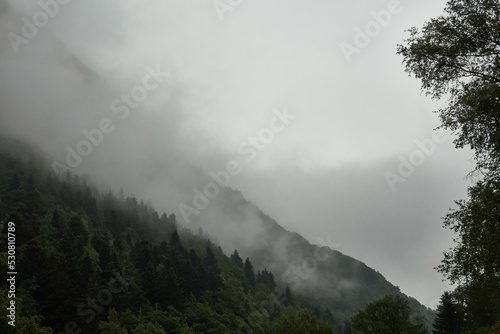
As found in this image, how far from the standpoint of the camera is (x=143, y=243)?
391 feet

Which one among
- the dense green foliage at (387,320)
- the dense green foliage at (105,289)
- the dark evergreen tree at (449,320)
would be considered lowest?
the dense green foliage at (105,289)

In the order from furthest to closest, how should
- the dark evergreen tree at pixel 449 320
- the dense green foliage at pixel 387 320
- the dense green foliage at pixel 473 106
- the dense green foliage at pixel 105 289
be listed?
the dark evergreen tree at pixel 449 320, the dense green foliage at pixel 105 289, the dense green foliage at pixel 387 320, the dense green foliage at pixel 473 106

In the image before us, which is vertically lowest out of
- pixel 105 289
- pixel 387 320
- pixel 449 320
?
pixel 105 289

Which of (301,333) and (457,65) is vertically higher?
(457,65)

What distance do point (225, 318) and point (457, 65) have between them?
93371 millimetres

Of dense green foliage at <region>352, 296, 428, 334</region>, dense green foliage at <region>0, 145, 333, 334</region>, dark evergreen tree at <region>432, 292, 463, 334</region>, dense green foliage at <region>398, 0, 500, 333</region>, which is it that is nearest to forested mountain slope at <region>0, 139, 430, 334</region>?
dense green foliage at <region>0, 145, 333, 334</region>

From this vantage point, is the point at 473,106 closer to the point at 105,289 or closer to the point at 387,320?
the point at 387,320

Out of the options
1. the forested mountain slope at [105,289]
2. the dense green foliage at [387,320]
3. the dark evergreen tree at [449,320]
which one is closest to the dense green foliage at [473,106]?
the forested mountain slope at [105,289]

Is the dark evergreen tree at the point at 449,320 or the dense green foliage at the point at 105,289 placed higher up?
the dark evergreen tree at the point at 449,320

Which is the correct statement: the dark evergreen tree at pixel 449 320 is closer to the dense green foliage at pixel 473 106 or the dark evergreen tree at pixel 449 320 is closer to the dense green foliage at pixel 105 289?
the dense green foliage at pixel 105 289

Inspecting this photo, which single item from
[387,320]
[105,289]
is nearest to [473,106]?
[387,320]

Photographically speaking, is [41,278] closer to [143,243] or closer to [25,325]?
[25,325]

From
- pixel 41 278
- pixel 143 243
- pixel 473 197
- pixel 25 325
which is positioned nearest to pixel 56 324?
pixel 41 278

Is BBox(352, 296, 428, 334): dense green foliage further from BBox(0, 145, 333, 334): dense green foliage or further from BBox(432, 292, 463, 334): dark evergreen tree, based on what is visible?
BBox(0, 145, 333, 334): dense green foliage
